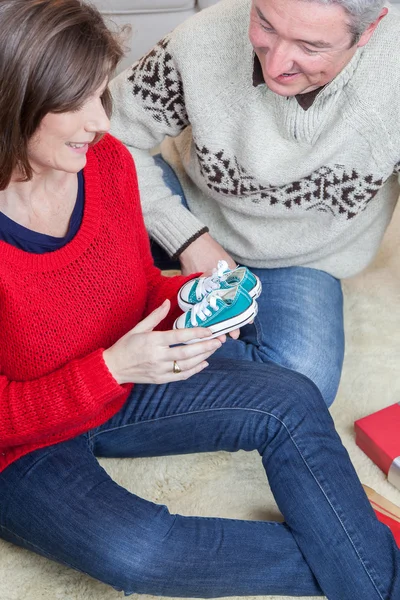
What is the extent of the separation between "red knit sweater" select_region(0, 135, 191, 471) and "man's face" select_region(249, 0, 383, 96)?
0.28m

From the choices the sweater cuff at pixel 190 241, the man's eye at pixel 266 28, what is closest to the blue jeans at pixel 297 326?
the sweater cuff at pixel 190 241

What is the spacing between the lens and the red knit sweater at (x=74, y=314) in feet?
3.70

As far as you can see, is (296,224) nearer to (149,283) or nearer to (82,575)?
(149,283)

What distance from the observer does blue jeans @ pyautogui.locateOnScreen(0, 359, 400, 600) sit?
3.75 feet

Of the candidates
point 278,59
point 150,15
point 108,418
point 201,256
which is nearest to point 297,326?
point 201,256

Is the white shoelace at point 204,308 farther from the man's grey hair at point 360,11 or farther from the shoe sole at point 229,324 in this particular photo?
the man's grey hair at point 360,11

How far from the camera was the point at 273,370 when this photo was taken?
1.35m

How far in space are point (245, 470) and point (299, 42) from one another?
80cm

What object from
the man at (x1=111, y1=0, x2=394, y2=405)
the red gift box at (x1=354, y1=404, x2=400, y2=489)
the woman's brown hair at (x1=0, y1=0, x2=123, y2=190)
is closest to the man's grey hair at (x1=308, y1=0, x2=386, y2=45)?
the man at (x1=111, y1=0, x2=394, y2=405)

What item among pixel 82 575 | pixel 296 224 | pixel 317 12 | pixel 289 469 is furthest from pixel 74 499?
pixel 317 12

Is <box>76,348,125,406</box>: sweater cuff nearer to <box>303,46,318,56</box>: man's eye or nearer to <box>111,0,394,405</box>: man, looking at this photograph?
<box>111,0,394,405</box>: man

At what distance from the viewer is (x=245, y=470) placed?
→ 1.48m

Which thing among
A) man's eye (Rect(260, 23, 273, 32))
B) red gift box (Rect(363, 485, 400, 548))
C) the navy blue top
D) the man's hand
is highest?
man's eye (Rect(260, 23, 273, 32))

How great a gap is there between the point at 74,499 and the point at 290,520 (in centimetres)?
34
